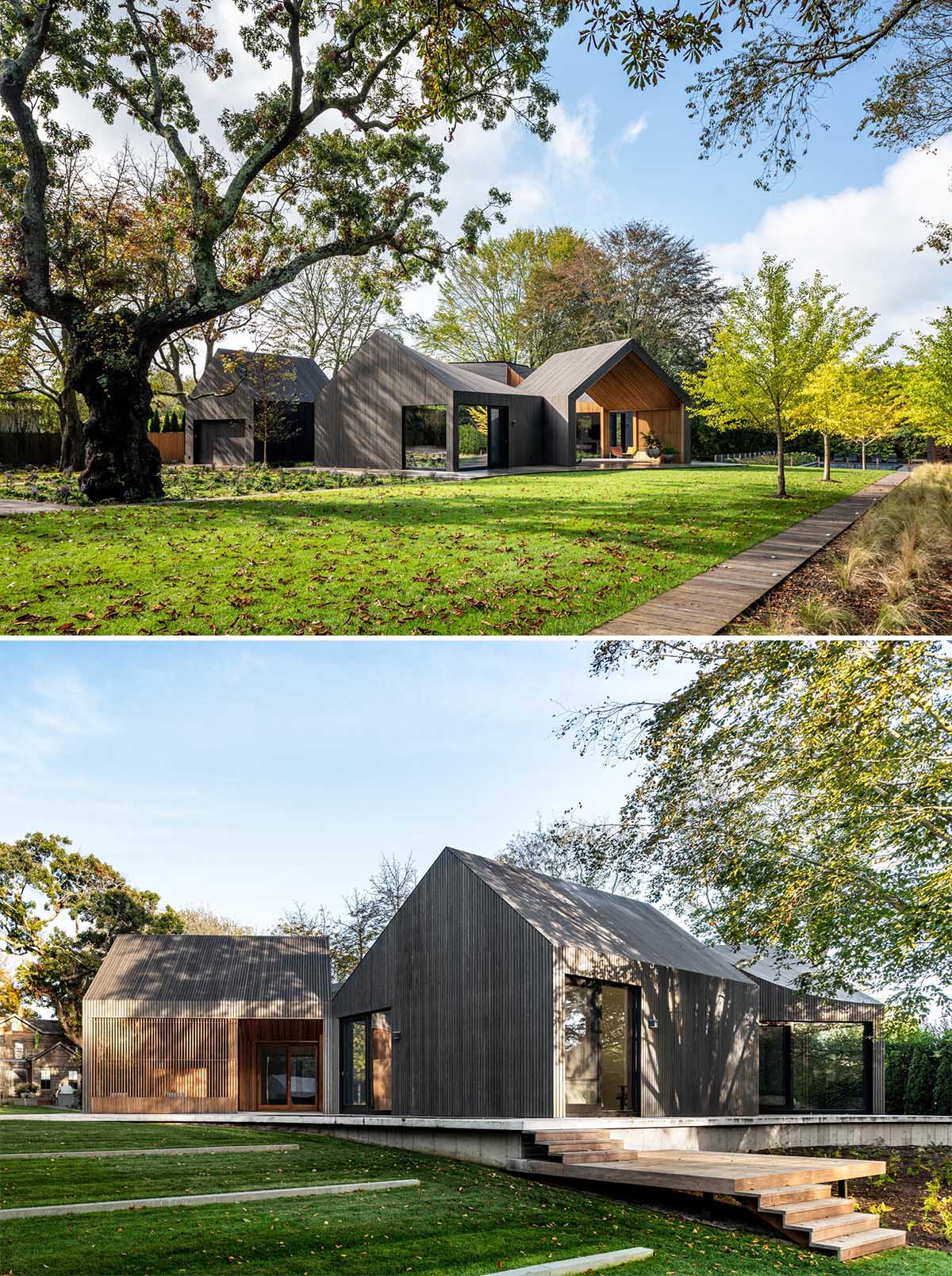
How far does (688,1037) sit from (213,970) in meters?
11.2

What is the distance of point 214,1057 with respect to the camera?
736 inches

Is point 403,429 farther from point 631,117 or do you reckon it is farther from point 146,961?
point 146,961

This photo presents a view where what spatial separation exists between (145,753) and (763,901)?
13853 millimetres

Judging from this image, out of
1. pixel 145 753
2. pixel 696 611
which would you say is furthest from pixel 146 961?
pixel 696 611

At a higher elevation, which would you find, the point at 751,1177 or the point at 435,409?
the point at 435,409

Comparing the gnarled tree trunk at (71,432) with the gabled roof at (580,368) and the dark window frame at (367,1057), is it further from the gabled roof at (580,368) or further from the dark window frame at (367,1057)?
the dark window frame at (367,1057)

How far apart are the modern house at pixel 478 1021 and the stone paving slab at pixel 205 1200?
2629 mm

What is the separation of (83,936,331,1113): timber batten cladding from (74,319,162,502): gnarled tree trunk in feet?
32.8

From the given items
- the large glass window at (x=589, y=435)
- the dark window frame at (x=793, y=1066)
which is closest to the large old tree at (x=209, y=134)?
the dark window frame at (x=793, y=1066)

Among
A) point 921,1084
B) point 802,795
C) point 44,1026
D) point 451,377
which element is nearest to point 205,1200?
point 802,795

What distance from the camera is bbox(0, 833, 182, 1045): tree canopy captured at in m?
24.5

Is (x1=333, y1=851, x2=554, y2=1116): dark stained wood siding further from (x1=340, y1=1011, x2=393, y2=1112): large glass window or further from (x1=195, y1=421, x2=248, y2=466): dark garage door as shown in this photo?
(x1=195, y1=421, x2=248, y2=466): dark garage door

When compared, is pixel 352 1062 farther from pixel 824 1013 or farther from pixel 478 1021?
pixel 824 1013

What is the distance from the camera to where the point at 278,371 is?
32594 mm
